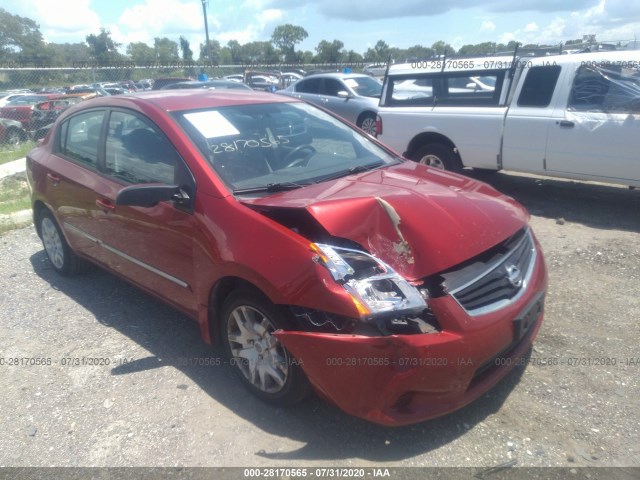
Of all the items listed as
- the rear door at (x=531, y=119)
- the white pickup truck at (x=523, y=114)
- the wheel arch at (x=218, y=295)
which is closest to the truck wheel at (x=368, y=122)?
the white pickup truck at (x=523, y=114)

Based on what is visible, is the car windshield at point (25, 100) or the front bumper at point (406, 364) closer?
the front bumper at point (406, 364)

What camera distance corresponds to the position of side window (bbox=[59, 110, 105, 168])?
4.28 metres

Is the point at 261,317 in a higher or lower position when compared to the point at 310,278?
lower

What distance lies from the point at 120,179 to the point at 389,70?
528 cm

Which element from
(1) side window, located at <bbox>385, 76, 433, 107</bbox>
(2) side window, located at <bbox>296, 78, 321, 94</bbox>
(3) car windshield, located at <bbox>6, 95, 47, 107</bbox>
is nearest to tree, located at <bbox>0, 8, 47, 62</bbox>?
(3) car windshield, located at <bbox>6, 95, 47, 107</bbox>

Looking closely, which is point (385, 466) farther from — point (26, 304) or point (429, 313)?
point (26, 304)

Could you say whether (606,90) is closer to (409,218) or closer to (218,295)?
(409,218)

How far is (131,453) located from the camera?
285cm

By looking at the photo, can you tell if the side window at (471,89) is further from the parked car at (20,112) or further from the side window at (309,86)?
the parked car at (20,112)

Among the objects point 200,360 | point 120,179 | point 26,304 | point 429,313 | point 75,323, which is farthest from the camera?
point 26,304

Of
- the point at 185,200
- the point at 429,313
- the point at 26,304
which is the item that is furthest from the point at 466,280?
the point at 26,304

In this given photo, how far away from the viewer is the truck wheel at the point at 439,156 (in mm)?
7379

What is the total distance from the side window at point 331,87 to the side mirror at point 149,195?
10.2m

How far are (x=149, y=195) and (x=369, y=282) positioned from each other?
4.81ft
